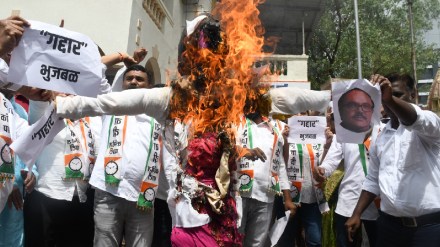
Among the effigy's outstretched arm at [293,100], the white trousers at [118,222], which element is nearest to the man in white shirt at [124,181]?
the white trousers at [118,222]

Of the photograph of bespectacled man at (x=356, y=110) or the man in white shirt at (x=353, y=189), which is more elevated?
the photograph of bespectacled man at (x=356, y=110)

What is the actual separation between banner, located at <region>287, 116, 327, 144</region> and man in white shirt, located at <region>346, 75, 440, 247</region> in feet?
6.17

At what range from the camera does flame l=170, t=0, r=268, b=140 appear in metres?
2.85

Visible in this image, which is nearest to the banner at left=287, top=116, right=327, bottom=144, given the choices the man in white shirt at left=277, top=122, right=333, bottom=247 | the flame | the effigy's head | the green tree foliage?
the man in white shirt at left=277, top=122, right=333, bottom=247

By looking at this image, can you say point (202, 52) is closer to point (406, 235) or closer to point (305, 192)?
point (406, 235)

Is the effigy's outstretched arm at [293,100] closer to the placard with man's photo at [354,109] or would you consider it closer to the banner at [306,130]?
the placard with man's photo at [354,109]

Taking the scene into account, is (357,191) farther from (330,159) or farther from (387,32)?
(387,32)

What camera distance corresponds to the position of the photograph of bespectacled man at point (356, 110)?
326 cm

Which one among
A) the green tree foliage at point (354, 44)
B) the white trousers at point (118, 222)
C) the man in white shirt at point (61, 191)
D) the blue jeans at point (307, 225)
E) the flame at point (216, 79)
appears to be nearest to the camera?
the flame at point (216, 79)

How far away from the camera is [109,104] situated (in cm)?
258

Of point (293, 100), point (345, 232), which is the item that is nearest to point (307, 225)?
point (345, 232)

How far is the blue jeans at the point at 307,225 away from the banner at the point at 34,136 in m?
3.57

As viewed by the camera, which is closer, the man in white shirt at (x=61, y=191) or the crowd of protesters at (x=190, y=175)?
the crowd of protesters at (x=190, y=175)

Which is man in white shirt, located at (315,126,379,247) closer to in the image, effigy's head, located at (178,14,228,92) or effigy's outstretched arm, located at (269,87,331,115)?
effigy's outstretched arm, located at (269,87,331,115)
